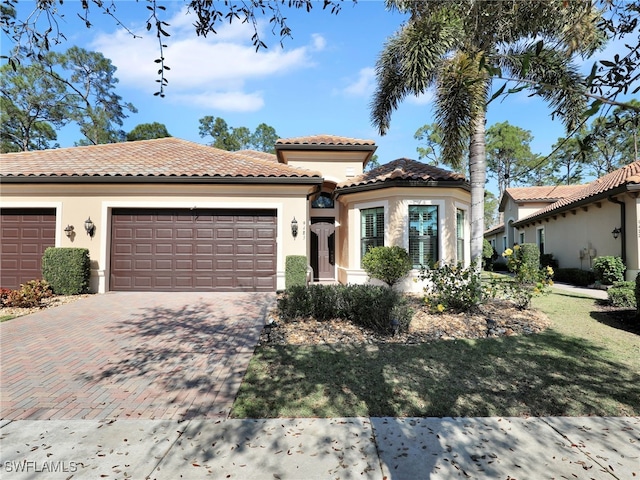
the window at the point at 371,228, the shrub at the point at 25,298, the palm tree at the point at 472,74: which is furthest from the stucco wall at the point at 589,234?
the shrub at the point at 25,298

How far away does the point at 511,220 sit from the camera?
79.9 feet

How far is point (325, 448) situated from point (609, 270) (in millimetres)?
13424

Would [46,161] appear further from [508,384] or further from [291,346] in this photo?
[508,384]

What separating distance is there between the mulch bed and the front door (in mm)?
7438

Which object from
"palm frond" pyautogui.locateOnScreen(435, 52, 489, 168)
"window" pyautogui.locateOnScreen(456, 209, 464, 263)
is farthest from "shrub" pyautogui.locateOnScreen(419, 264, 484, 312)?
"window" pyautogui.locateOnScreen(456, 209, 464, 263)

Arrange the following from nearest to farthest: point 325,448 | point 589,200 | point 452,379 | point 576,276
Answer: point 325,448 → point 452,379 → point 589,200 → point 576,276

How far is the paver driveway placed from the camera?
3.50 metres

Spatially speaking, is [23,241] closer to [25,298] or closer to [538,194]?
[25,298]

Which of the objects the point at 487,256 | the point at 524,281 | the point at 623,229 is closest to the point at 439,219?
the point at 524,281

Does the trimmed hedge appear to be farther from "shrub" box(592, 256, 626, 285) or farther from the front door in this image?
"shrub" box(592, 256, 626, 285)

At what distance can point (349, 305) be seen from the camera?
6605mm

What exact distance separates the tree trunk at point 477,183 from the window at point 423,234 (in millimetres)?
2959

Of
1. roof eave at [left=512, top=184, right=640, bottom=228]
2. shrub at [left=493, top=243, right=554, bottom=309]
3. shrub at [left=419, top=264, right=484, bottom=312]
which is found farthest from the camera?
roof eave at [left=512, top=184, right=640, bottom=228]

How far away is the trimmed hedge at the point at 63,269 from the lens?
366 inches
